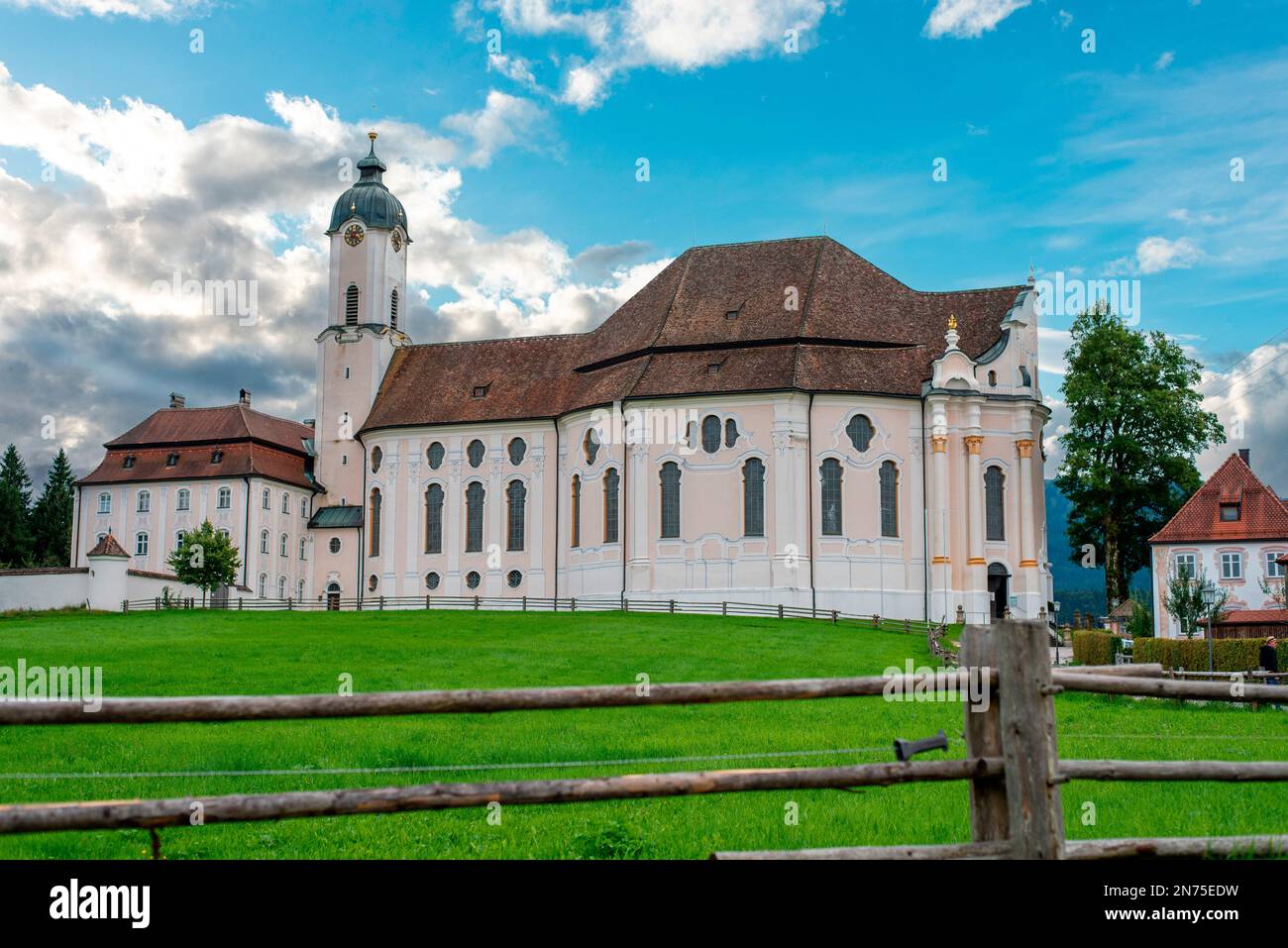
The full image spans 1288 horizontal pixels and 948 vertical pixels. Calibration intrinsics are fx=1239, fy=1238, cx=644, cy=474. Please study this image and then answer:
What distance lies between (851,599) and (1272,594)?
51.7 ft

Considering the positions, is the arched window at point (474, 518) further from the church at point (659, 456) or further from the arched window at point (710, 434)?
the arched window at point (710, 434)

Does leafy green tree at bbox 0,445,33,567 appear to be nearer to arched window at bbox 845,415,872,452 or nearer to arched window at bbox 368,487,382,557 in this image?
arched window at bbox 368,487,382,557

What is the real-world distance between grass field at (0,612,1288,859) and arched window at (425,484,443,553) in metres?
29.0

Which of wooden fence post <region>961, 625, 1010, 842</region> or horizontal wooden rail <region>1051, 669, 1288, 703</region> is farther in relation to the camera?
horizontal wooden rail <region>1051, 669, 1288, 703</region>

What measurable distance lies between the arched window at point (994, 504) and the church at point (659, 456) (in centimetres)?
10

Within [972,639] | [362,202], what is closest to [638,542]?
[362,202]

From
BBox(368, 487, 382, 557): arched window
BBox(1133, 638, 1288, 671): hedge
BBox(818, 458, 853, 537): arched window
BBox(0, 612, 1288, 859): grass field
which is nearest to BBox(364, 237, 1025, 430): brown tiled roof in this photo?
BBox(818, 458, 853, 537): arched window

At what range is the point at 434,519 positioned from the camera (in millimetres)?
63125

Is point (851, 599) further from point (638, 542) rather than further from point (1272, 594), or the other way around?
point (1272, 594)

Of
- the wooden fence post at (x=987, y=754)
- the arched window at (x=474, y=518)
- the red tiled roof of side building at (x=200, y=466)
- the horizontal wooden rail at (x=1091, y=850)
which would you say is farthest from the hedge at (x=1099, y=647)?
the red tiled roof of side building at (x=200, y=466)

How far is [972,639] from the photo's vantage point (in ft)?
25.1

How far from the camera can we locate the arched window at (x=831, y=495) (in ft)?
173

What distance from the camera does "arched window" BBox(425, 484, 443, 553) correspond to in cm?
6259
